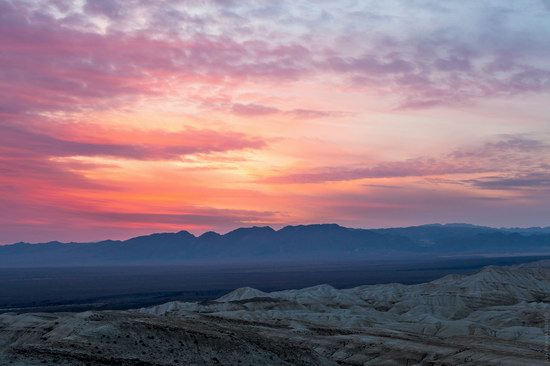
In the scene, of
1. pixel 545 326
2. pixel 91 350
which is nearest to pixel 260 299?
pixel 545 326

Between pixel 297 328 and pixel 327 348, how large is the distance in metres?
15.7

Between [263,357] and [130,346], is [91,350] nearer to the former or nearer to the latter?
[130,346]

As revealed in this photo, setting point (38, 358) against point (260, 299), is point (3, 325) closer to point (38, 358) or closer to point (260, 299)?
point (38, 358)

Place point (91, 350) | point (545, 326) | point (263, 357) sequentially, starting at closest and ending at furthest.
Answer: point (91, 350) → point (263, 357) → point (545, 326)

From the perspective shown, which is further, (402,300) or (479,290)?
(479,290)

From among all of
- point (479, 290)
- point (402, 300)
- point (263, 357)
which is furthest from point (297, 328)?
point (479, 290)

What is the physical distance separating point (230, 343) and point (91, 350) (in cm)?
1547

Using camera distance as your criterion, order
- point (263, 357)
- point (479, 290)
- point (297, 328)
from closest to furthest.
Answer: point (263, 357) < point (297, 328) < point (479, 290)

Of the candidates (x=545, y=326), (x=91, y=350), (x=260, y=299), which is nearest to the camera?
(x=91, y=350)

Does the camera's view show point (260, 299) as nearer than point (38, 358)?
No

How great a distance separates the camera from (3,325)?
311 ft

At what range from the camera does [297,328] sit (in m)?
108

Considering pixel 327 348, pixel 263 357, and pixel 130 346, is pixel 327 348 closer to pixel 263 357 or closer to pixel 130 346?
pixel 263 357

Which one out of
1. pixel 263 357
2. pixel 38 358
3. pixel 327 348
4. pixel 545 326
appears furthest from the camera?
pixel 545 326
